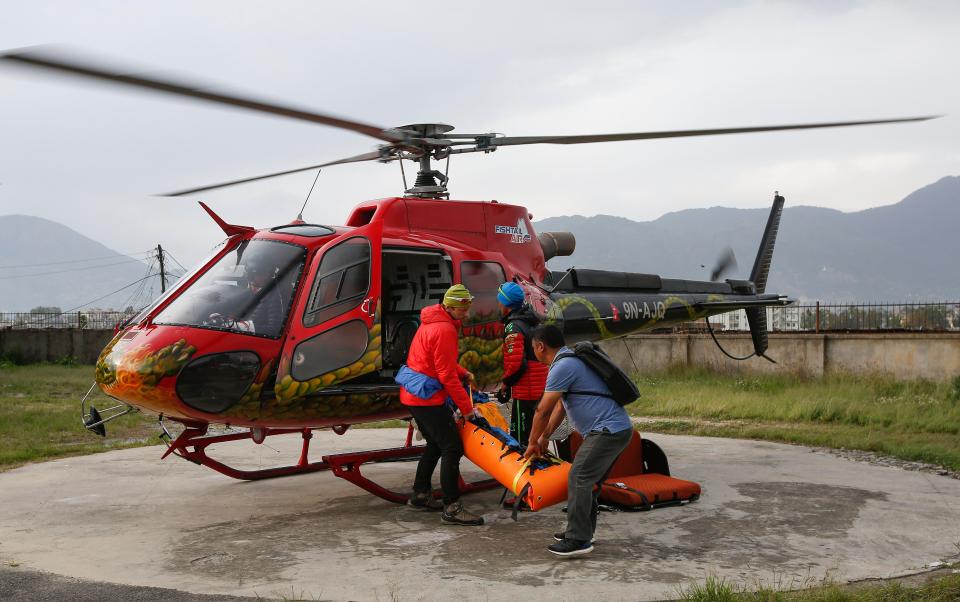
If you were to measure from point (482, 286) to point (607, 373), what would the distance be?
8.88ft

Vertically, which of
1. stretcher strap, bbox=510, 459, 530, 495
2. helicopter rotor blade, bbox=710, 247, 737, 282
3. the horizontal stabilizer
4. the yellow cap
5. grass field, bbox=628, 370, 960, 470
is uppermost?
helicopter rotor blade, bbox=710, 247, 737, 282

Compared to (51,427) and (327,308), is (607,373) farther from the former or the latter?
(51,427)

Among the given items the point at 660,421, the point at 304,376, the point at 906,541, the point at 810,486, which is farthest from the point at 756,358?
the point at 304,376

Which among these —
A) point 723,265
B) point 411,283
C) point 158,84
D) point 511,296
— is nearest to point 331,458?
point 411,283

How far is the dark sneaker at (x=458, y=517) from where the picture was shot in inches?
262

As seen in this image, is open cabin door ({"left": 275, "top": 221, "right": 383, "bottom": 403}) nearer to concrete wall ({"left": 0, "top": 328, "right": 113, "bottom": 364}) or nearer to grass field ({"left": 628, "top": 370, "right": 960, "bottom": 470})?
grass field ({"left": 628, "top": 370, "right": 960, "bottom": 470})

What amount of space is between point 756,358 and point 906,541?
46.2ft

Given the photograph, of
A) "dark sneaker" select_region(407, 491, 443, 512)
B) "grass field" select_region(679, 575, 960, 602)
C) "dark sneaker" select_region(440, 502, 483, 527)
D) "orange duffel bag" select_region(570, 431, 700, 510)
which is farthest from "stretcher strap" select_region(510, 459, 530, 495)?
"grass field" select_region(679, 575, 960, 602)

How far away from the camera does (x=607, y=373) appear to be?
565 centimetres

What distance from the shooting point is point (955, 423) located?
11867 millimetres

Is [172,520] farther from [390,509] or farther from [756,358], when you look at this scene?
[756,358]

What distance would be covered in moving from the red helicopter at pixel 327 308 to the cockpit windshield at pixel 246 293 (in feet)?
0.04

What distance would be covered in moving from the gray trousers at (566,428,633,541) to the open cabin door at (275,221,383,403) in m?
2.20

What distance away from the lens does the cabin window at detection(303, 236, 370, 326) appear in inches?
269
